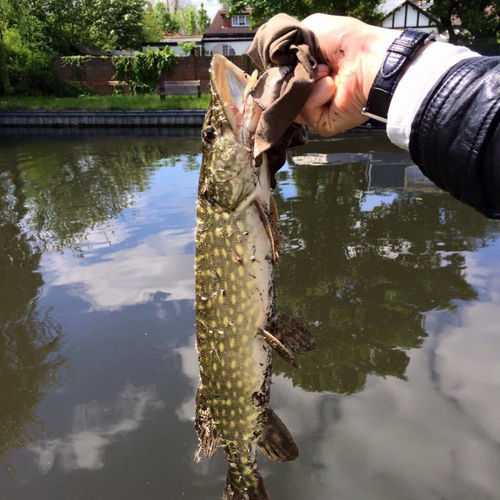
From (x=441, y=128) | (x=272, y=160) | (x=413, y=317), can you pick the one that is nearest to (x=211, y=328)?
(x=272, y=160)

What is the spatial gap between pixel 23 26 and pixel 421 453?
84.2 ft

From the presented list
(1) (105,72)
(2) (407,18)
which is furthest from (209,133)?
(2) (407,18)

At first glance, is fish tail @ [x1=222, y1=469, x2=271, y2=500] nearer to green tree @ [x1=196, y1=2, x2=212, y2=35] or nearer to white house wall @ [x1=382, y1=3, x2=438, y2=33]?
white house wall @ [x1=382, y1=3, x2=438, y2=33]

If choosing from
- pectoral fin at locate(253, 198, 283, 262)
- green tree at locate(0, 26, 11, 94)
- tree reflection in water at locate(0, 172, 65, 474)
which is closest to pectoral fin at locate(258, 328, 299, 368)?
pectoral fin at locate(253, 198, 283, 262)

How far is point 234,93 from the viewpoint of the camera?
203 centimetres

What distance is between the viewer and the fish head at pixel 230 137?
6.49ft

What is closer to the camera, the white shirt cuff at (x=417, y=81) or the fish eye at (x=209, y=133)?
the white shirt cuff at (x=417, y=81)

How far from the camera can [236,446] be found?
2.20m

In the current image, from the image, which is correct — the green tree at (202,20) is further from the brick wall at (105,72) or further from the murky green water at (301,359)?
the murky green water at (301,359)

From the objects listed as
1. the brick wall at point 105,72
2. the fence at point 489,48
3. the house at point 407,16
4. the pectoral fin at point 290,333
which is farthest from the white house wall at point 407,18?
the pectoral fin at point 290,333

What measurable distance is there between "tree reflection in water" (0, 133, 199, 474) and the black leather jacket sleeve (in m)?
3.54

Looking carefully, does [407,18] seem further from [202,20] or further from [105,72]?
[202,20]

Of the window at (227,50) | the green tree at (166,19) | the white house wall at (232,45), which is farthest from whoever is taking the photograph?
the green tree at (166,19)

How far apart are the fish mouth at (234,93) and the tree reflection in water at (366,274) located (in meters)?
2.71
